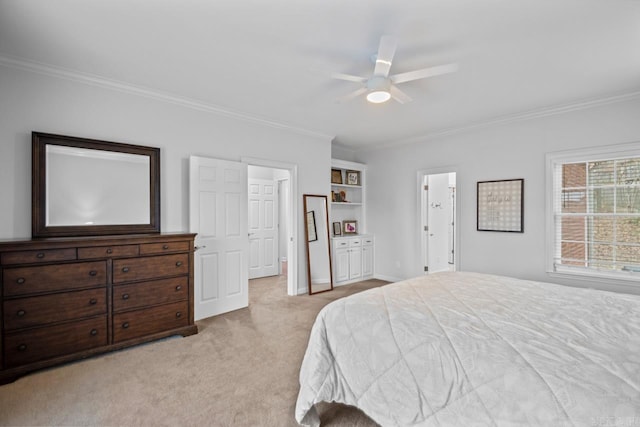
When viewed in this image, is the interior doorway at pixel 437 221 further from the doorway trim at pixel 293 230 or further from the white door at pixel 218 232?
the white door at pixel 218 232

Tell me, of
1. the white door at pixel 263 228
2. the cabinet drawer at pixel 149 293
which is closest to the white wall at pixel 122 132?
the cabinet drawer at pixel 149 293

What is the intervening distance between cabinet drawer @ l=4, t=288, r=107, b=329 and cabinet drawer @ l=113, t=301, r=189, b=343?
20 centimetres

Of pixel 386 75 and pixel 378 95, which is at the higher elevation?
pixel 386 75

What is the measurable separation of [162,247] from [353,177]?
380 cm

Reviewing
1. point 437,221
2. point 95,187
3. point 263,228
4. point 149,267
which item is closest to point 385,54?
point 149,267

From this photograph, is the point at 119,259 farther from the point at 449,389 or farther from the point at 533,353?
the point at 533,353

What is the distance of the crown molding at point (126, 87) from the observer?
8.70 feet

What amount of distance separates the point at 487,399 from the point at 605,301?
4.49 ft

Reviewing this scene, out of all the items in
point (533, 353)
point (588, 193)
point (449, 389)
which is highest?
point (588, 193)

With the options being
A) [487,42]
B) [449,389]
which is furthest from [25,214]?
[487,42]

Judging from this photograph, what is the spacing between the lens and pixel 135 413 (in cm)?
192

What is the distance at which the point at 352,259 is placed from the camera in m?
5.50

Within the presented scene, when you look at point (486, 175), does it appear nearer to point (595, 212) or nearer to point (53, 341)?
point (595, 212)

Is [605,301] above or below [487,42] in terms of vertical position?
below
